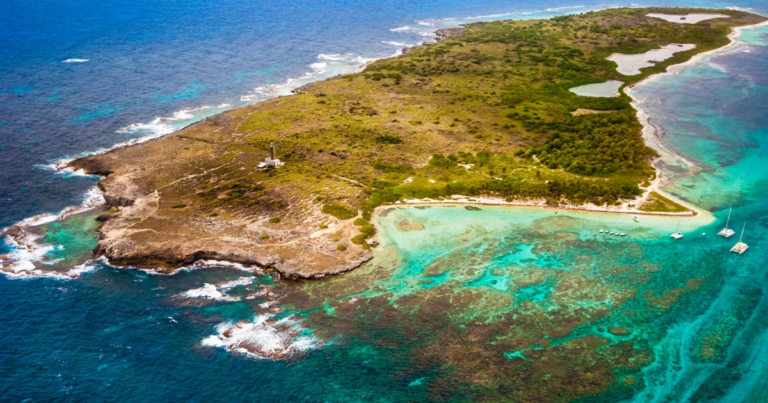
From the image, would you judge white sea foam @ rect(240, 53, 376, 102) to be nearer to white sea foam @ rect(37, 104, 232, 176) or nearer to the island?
the island

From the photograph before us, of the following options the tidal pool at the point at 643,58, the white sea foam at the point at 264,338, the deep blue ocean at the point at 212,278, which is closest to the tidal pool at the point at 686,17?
the tidal pool at the point at 643,58

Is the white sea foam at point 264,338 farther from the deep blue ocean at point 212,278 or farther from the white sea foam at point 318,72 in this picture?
the white sea foam at point 318,72

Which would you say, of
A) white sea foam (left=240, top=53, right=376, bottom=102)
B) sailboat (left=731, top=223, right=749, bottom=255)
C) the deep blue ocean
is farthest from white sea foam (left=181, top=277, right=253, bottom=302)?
white sea foam (left=240, top=53, right=376, bottom=102)

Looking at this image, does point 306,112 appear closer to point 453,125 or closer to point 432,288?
point 453,125

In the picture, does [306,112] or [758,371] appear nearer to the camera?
[758,371]

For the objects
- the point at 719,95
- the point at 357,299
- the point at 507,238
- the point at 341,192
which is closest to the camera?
the point at 357,299

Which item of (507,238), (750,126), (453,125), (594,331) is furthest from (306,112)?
(750,126)
